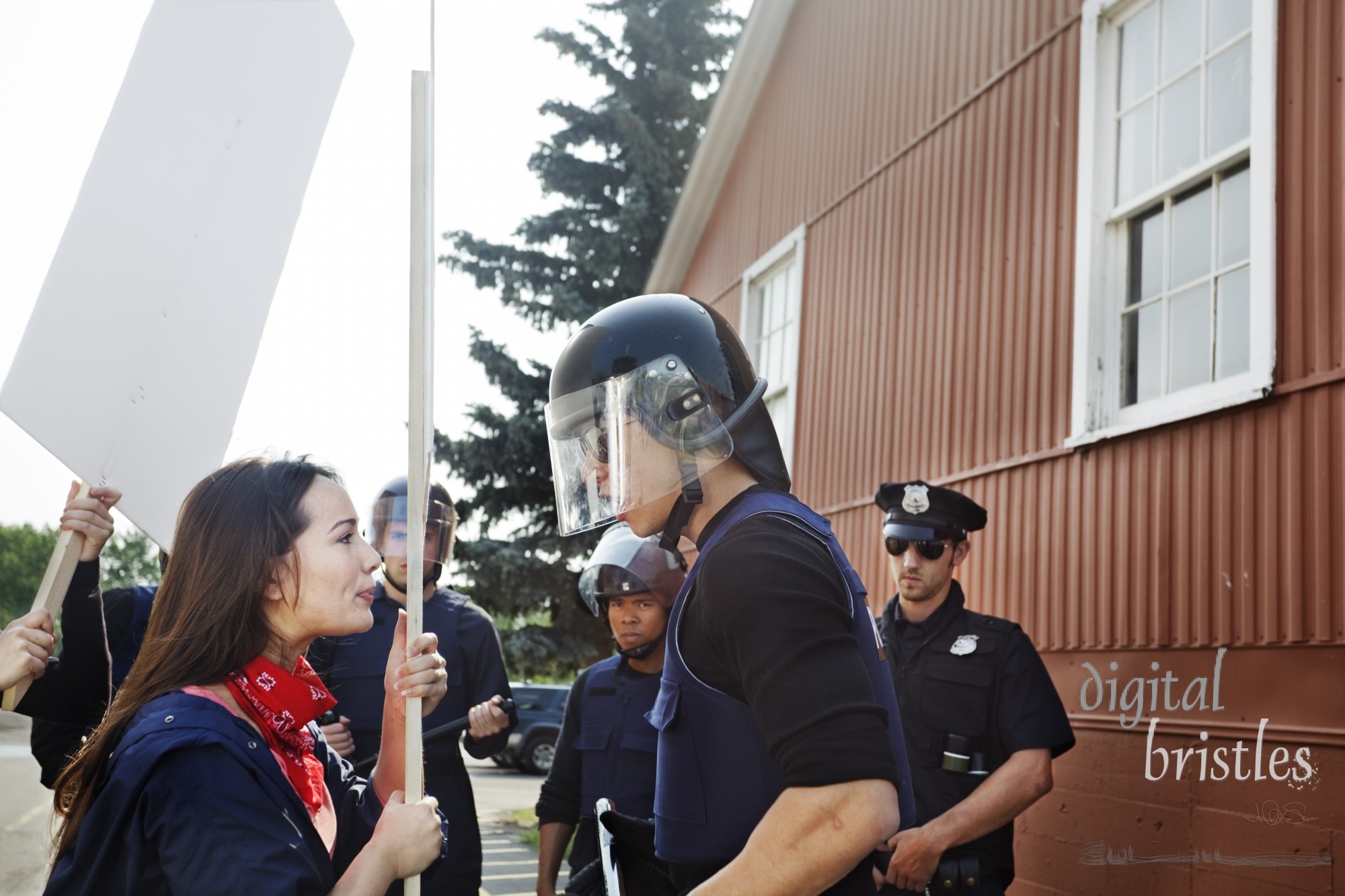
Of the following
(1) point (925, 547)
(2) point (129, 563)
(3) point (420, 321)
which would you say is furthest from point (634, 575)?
(3) point (420, 321)

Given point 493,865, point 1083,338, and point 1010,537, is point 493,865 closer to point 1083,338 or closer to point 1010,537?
point 1010,537

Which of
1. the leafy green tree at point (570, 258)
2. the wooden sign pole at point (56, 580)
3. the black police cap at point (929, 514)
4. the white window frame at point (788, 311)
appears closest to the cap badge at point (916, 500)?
the black police cap at point (929, 514)

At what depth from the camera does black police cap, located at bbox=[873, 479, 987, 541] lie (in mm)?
4379

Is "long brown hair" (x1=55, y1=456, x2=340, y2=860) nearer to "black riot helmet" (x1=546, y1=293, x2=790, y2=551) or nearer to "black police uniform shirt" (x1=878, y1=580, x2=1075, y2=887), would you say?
"black riot helmet" (x1=546, y1=293, x2=790, y2=551)

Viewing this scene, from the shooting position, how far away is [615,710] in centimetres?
402

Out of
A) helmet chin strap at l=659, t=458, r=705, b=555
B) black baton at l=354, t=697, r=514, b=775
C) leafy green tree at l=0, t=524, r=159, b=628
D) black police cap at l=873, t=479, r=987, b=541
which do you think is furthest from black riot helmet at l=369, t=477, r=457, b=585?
helmet chin strap at l=659, t=458, r=705, b=555

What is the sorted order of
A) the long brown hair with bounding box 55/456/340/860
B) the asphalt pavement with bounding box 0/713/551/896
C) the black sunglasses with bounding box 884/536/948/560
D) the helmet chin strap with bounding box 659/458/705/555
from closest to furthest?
the long brown hair with bounding box 55/456/340/860
the helmet chin strap with bounding box 659/458/705/555
the asphalt pavement with bounding box 0/713/551/896
the black sunglasses with bounding box 884/536/948/560

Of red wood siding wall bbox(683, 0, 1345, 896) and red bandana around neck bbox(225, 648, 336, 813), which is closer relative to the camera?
red bandana around neck bbox(225, 648, 336, 813)

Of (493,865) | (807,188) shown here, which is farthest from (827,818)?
(493,865)

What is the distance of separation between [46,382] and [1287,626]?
373cm

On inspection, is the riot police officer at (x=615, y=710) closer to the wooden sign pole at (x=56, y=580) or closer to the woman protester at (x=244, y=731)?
the woman protester at (x=244, y=731)

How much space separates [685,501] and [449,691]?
93.0 inches

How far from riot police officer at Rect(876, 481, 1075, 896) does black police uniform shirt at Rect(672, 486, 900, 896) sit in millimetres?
2104

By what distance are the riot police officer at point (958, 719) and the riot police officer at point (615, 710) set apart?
3.02 ft
